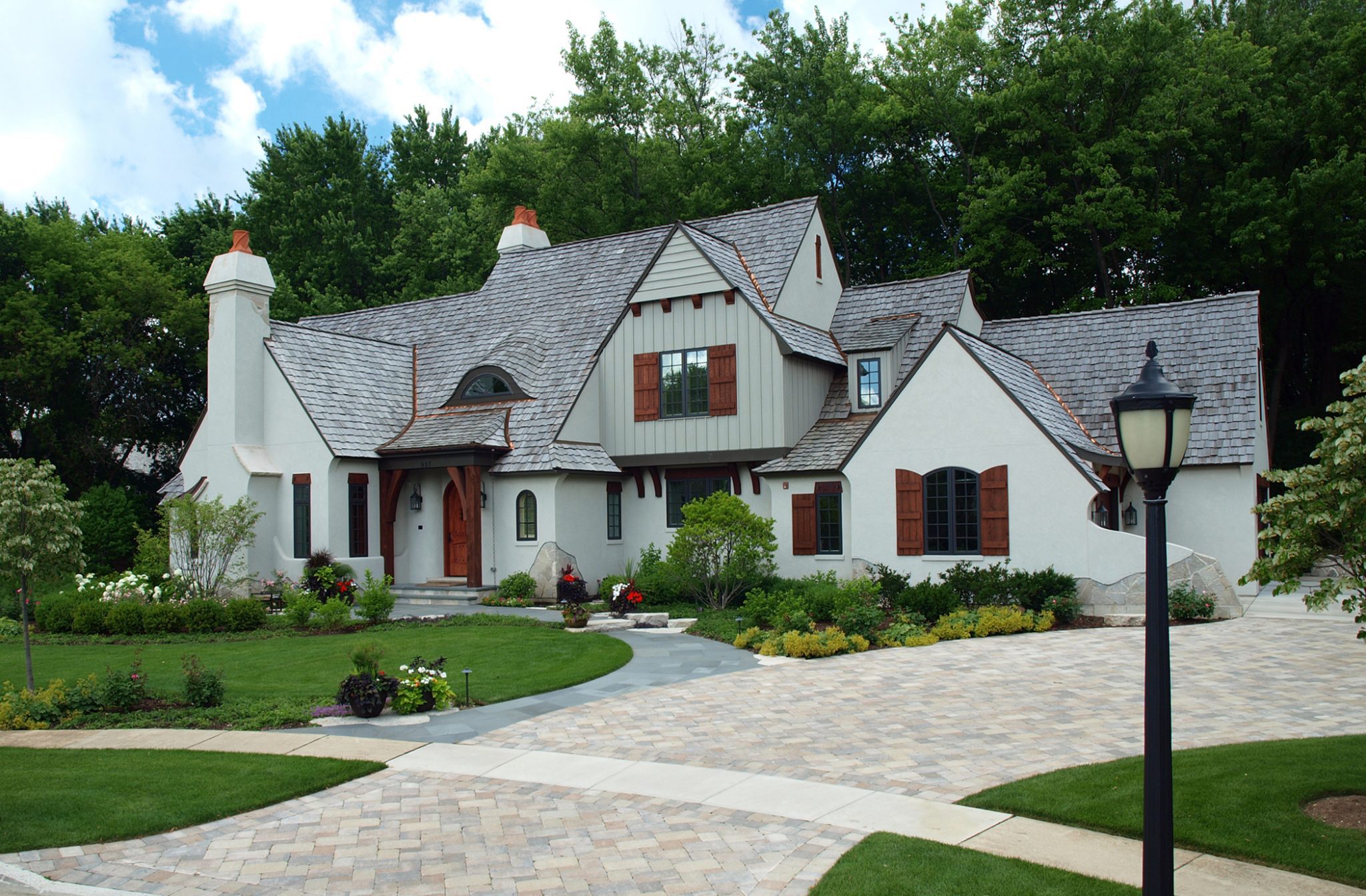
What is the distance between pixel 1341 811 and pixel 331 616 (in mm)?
16905

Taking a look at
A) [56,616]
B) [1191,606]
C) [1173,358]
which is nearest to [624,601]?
[1191,606]

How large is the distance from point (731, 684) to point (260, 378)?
17.5m

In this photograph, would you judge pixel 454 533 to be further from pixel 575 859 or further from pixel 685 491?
pixel 575 859

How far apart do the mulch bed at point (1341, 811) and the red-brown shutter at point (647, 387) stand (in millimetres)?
18961

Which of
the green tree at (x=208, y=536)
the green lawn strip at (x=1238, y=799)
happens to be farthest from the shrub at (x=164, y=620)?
the green lawn strip at (x=1238, y=799)

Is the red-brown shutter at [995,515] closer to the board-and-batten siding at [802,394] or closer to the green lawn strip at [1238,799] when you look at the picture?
the board-and-batten siding at [802,394]

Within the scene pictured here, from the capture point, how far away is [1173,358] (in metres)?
23.6

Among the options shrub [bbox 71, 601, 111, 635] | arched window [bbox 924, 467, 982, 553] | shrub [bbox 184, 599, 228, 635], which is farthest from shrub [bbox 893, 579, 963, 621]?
shrub [bbox 71, 601, 111, 635]

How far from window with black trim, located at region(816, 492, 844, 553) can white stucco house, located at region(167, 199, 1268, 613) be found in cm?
6

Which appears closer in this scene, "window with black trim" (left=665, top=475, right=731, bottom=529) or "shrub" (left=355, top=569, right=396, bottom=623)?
"shrub" (left=355, top=569, right=396, bottom=623)

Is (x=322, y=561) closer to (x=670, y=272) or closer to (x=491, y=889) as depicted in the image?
(x=670, y=272)

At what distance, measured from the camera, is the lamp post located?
5.46 metres

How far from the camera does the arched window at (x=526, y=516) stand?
81.5ft

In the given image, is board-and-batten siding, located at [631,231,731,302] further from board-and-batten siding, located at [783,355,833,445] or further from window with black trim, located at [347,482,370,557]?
window with black trim, located at [347,482,370,557]
